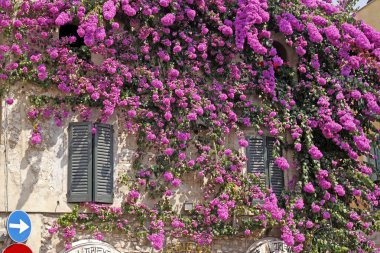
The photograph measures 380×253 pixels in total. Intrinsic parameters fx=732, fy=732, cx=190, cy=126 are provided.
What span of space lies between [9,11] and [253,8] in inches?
188

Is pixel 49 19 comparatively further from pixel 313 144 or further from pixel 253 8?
pixel 313 144

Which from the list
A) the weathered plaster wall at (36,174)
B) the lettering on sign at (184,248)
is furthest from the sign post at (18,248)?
the lettering on sign at (184,248)

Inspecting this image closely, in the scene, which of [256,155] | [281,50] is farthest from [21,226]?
[281,50]

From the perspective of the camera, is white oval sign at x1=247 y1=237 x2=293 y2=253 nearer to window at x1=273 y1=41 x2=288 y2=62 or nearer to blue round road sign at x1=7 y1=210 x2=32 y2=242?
window at x1=273 y1=41 x2=288 y2=62

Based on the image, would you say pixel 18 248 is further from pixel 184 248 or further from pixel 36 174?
pixel 184 248

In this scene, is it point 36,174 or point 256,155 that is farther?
point 256,155

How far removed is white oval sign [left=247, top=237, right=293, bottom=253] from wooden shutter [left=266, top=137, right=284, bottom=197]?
980 mm

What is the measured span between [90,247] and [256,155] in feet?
12.9

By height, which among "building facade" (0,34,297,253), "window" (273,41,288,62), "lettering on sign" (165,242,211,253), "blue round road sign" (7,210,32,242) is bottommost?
"lettering on sign" (165,242,211,253)

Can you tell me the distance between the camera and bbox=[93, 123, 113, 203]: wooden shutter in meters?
13.0

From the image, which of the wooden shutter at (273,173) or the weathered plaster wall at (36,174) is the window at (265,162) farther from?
the weathered plaster wall at (36,174)

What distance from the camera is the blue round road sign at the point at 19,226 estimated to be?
38.9 ft

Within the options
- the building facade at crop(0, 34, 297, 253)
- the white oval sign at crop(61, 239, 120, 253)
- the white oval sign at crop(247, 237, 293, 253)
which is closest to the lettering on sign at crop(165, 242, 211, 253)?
the building facade at crop(0, 34, 297, 253)

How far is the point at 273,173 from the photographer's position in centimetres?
1477
